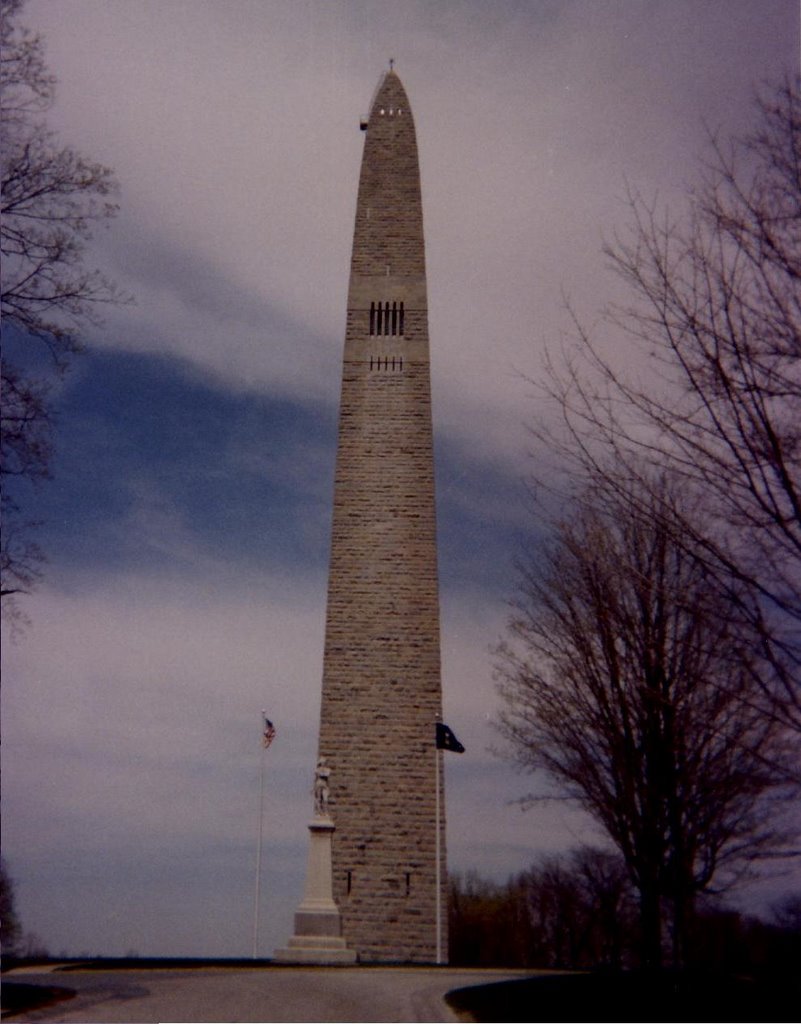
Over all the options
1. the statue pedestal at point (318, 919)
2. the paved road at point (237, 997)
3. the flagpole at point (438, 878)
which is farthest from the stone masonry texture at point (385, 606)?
the paved road at point (237, 997)

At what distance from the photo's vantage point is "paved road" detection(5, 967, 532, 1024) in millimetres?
8523

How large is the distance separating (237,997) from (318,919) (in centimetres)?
853

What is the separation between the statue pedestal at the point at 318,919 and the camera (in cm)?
1742

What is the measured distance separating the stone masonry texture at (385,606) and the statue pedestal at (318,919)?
192 inches

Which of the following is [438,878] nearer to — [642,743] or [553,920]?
[642,743]

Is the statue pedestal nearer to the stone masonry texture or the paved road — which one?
the paved road

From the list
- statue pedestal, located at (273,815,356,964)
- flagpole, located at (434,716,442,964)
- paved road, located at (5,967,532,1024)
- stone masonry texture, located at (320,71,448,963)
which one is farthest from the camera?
stone masonry texture, located at (320,71,448,963)

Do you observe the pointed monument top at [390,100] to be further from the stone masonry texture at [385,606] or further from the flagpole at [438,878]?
the flagpole at [438,878]

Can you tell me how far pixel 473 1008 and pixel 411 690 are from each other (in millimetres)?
15189

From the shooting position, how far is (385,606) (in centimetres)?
2573

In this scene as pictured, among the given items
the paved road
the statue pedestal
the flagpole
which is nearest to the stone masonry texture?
the flagpole

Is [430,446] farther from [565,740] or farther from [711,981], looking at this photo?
[711,981]

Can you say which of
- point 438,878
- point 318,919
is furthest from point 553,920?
point 318,919

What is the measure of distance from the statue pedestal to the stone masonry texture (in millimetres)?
4886
